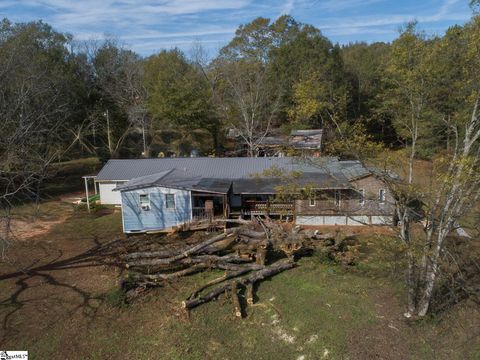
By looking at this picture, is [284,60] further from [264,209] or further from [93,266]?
[93,266]

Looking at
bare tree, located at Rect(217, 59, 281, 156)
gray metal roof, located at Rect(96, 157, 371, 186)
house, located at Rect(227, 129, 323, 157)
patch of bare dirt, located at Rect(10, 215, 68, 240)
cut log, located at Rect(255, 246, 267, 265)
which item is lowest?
patch of bare dirt, located at Rect(10, 215, 68, 240)

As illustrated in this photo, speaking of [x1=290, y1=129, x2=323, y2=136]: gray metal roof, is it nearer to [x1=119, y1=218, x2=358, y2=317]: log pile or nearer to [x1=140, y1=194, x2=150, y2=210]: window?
[x1=140, y1=194, x2=150, y2=210]: window

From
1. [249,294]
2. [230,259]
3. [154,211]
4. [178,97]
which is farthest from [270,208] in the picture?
[178,97]

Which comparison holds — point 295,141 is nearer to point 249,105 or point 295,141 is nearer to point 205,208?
point 249,105

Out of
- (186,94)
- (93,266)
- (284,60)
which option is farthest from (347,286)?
(284,60)

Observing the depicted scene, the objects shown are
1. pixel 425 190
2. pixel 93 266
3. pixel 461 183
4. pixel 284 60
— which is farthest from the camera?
pixel 284 60

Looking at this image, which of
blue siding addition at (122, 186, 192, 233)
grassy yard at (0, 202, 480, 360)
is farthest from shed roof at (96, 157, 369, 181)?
grassy yard at (0, 202, 480, 360)
